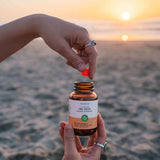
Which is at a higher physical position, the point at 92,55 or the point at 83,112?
the point at 92,55

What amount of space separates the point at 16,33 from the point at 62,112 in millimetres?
4752

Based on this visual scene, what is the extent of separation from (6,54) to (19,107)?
476cm

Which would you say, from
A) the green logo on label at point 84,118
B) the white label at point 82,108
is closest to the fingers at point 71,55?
the white label at point 82,108

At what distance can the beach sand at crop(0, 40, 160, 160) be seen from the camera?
17.4 feet

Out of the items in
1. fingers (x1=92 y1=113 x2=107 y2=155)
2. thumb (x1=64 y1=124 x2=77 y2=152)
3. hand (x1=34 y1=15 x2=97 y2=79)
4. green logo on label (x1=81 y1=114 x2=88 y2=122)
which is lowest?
fingers (x1=92 y1=113 x2=107 y2=155)

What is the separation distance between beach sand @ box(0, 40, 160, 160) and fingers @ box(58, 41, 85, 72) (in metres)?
2.86

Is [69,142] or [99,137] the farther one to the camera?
[99,137]

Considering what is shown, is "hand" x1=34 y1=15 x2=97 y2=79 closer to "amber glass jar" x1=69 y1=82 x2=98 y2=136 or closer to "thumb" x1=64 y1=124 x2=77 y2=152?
"amber glass jar" x1=69 y1=82 x2=98 y2=136

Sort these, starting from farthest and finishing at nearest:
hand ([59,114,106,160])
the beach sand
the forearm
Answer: the beach sand
the forearm
hand ([59,114,106,160])

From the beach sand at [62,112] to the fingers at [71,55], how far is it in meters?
2.86

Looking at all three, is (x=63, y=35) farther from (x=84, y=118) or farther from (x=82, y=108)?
(x=84, y=118)

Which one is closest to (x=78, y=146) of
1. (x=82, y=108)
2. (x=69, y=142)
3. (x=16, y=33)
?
(x=69, y=142)

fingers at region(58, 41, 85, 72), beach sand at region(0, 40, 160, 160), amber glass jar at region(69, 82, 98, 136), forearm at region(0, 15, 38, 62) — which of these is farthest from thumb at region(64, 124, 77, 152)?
beach sand at region(0, 40, 160, 160)

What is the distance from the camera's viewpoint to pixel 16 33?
9.43ft
